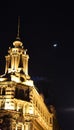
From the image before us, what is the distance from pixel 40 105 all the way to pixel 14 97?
1279cm

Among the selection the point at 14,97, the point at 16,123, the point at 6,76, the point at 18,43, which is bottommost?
the point at 16,123

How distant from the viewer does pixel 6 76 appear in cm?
7494

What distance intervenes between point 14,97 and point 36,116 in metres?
6.61

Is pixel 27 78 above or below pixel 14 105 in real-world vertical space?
above

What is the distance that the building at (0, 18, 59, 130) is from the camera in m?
69.9

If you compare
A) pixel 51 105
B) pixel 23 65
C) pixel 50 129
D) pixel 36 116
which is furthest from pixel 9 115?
pixel 51 105

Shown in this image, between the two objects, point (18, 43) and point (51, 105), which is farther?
point (51, 105)

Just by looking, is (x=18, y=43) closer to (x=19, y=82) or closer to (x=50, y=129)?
(x=19, y=82)

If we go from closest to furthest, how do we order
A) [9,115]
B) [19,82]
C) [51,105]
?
1. [9,115]
2. [19,82]
3. [51,105]

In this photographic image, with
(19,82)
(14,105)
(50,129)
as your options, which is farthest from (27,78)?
(50,129)

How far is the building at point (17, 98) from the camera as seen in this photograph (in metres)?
69.9

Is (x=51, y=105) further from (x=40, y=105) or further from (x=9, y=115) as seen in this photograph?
(x=9, y=115)

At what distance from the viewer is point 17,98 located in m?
71.9

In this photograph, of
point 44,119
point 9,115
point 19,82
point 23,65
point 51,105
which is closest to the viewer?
point 9,115
